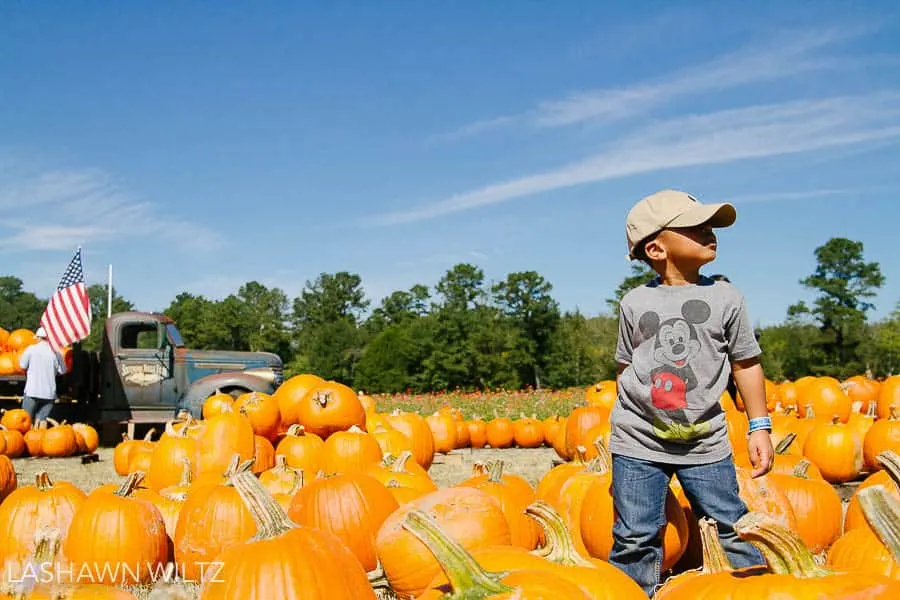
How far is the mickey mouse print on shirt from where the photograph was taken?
10.0ft

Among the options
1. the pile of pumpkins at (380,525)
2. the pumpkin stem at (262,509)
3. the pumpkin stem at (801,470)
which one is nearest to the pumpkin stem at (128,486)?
the pile of pumpkins at (380,525)

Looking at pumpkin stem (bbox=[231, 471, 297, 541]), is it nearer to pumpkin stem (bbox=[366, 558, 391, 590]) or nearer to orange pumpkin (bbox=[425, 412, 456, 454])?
pumpkin stem (bbox=[366, 558, 391, 590])

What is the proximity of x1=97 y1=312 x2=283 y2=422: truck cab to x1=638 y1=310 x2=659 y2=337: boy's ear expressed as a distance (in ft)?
34.4

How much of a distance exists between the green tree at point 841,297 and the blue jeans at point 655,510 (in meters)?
28.9

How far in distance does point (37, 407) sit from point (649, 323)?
38.4 feet

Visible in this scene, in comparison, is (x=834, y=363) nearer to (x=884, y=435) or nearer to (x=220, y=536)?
(x=884, y=435)

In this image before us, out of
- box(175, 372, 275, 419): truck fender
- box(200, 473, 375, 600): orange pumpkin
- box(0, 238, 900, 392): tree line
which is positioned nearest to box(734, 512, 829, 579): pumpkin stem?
box(200, 473, 375, 600): orange pumpkin

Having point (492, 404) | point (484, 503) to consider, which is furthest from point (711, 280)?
point (492, 404)

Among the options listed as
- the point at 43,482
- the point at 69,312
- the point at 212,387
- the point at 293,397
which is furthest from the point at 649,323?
the point at 69,312

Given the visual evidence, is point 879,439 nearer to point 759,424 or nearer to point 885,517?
point 759,424

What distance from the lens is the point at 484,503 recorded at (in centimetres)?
324

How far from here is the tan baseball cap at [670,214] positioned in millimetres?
3127

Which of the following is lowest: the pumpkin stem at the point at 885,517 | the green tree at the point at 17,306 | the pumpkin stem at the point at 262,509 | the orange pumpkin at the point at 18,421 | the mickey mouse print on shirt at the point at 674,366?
the orange pumpkin at the point at 18,421

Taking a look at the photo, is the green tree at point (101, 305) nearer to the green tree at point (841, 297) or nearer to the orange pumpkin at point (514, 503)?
the green tree at point (841, 297)
